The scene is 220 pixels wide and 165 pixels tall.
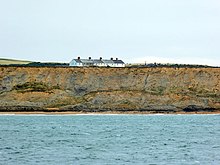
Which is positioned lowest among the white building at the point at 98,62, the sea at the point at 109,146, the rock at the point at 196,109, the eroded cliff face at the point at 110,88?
the sea at the point at 109,146

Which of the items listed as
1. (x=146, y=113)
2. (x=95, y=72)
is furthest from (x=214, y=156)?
(x=95, y=72)

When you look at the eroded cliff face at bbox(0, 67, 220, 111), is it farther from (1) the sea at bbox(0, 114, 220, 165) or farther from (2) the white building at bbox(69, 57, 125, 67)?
(1) the sea at bbox(0, 114, 220, 165)

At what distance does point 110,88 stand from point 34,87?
15.1m

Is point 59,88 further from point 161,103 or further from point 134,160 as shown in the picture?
point 134,160

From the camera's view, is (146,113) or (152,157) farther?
(146,113)

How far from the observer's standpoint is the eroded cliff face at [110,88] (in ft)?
417

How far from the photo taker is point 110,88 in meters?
138

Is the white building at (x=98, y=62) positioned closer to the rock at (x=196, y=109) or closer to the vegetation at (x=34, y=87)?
the vegetation at (x=34, y=87)

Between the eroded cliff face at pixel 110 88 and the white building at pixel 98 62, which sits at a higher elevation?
the white building at pixel 98 62

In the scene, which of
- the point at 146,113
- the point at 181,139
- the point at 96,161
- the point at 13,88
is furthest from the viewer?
the point at 13,88

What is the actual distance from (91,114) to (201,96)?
68.9 feet

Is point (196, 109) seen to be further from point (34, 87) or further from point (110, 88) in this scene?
point (34, 87)


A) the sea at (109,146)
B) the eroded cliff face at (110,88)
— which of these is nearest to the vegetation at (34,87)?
the eroded cliff face at (110,88)

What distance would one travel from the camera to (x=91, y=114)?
12719 cm
